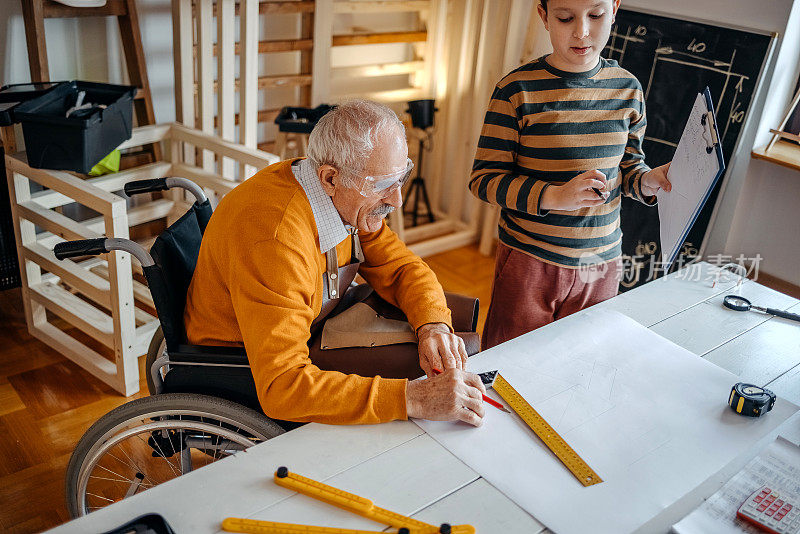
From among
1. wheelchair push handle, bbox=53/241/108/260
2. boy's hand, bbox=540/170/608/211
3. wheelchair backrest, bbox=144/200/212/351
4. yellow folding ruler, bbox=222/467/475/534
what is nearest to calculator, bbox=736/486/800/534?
yellow folding ruler, bbox=222/467/475/534

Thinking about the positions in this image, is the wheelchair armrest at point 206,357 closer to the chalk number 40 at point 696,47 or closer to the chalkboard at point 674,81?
the chalkboard at point 674,81

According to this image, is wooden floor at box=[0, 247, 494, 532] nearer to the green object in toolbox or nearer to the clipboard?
the green object in toolbox

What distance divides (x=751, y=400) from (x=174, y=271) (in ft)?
4.03

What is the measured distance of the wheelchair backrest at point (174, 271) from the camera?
5.09 ft

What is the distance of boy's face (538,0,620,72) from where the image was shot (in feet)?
5.51

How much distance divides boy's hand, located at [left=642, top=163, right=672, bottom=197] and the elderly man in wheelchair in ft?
1.90

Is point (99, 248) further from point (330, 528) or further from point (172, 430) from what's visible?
point (330, 528)

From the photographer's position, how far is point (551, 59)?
5.96ft

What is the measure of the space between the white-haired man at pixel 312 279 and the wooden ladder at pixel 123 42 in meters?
1.57

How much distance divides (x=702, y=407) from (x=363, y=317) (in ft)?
2.48

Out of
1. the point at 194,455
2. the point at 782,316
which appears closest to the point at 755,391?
the point at 782,316

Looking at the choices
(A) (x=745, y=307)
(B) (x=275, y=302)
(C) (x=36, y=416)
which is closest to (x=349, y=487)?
(B) (x=275, y=302)

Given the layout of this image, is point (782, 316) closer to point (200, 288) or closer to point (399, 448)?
point (399, 448)

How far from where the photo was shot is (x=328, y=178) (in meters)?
1.54
